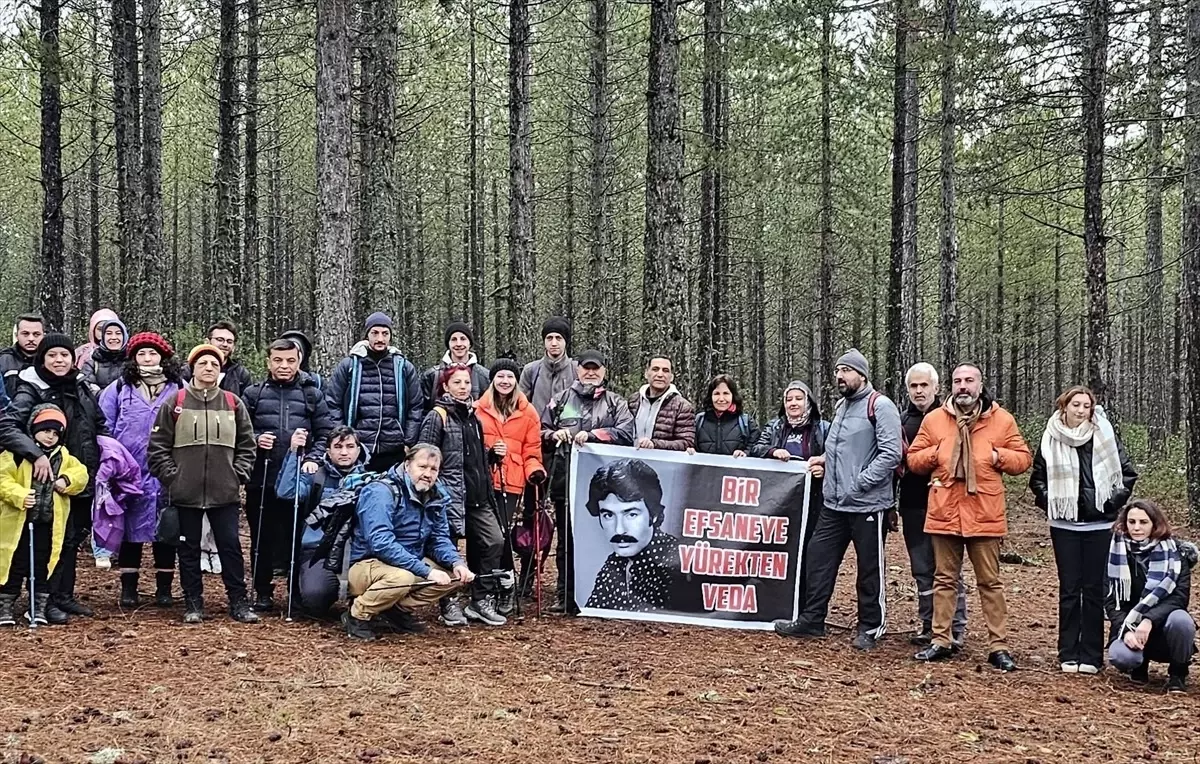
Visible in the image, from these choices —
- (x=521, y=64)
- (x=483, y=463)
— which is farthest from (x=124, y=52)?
(x=483, y=463)

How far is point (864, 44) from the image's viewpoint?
17234mm

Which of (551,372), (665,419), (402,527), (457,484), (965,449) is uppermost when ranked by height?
(551,372)

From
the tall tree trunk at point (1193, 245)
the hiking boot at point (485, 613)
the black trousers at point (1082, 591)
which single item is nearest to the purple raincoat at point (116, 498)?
the hiking boot at point (485, 613)

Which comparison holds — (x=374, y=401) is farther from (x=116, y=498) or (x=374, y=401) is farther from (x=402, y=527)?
(x=116, y=498)

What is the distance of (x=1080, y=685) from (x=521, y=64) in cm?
1374

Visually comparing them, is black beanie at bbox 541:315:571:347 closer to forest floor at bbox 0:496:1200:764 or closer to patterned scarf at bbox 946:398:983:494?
forest floor at bbox 0:496:1200:764

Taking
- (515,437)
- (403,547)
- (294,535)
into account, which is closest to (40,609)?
(294,535)

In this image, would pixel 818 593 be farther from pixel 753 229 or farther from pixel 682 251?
pixel 753 229

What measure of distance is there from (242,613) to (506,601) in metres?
2.12

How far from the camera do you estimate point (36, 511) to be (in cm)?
709

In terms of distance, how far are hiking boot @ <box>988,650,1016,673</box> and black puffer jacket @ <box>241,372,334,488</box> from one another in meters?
5.45

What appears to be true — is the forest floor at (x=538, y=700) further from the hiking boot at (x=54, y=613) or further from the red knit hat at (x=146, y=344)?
the red knit hat at (x=146, y=344)

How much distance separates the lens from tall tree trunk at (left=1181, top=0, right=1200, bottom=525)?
44.4 feet

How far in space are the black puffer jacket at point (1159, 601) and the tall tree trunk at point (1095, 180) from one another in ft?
24.8
